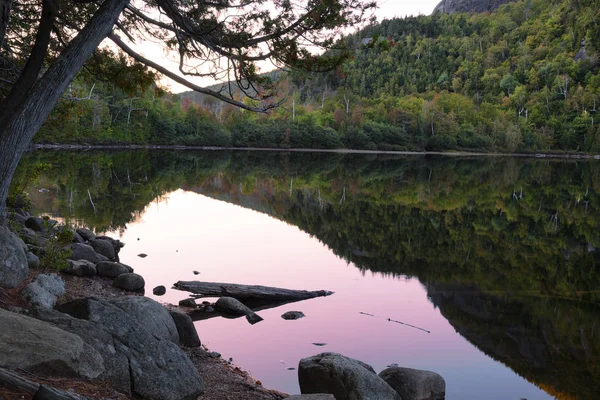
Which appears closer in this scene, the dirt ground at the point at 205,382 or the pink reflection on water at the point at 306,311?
the dirt ground at the point at 205,382

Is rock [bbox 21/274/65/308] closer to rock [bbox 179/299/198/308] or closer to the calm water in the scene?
the calm water

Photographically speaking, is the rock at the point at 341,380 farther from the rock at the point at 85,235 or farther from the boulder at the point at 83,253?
the rock at the point at 85,235

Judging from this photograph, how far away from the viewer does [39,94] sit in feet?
24.3

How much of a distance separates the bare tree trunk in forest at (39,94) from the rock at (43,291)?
4.72 ft

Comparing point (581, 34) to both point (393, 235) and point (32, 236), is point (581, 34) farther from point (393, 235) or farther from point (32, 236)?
point (32, 236)

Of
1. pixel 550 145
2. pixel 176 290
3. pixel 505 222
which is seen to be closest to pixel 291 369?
pixel 176 290

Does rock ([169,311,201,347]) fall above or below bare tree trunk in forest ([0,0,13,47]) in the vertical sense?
below

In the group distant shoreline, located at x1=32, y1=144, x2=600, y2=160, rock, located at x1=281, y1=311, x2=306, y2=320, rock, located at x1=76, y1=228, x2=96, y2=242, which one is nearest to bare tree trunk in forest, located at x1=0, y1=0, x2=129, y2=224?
rock, located at x1=281, y1=311, x2=306, y2=320

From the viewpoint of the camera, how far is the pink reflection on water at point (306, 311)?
→ 8.79 meters

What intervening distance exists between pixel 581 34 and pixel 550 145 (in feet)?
176

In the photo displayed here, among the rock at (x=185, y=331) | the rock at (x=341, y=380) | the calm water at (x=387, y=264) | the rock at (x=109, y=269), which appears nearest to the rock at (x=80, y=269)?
the rock at (x=109, y=269)

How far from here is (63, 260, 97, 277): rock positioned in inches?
431

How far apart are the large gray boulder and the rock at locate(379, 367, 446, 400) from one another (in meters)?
6.40

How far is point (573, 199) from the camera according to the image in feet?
103
